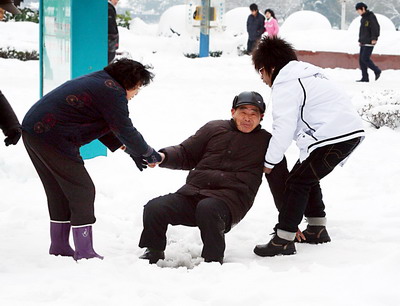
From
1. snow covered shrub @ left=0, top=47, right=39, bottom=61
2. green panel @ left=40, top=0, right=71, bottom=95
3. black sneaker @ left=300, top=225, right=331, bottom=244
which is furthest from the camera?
snow covered shrub @ left=0, top=47, right=39, bottom=61

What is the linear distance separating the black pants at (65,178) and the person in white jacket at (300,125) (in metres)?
1.17

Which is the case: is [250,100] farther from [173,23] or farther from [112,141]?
[173,23]

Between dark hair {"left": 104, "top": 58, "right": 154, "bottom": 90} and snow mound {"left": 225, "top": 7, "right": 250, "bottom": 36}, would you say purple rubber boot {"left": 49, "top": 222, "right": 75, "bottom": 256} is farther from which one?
snow mound {"left": 225, "top": 7, "right": 250, "bottom": 36}

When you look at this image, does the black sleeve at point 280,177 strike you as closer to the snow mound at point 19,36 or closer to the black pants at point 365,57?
the black pants at point 365,57

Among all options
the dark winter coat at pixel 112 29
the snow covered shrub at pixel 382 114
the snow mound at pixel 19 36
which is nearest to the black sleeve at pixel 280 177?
the snow covered shrub at pixel 382 114

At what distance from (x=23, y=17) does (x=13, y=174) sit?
16710mm

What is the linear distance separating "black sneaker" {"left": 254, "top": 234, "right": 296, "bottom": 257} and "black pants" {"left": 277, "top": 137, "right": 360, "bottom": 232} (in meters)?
0.08

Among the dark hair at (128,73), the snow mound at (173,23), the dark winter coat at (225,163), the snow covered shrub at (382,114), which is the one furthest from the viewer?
the snow mound at (173,23)

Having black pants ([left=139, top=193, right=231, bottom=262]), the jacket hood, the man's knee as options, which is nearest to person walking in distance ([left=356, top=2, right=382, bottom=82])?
the jacket hood

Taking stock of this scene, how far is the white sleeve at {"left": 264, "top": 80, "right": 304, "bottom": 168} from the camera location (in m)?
4.42

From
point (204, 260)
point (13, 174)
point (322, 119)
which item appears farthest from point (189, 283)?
point (13, 174)

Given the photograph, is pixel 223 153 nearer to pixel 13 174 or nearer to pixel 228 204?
pixel 228 204

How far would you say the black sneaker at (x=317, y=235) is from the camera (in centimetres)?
488

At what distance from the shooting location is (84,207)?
418 cm
